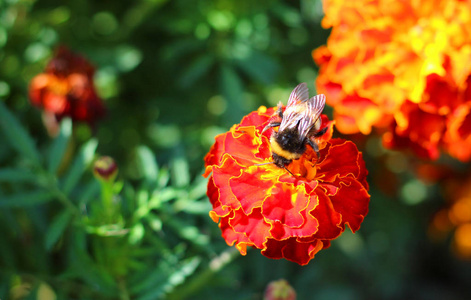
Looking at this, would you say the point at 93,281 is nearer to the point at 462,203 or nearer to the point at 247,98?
the point at 247,98

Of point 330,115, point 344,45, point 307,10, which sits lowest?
point 330,115

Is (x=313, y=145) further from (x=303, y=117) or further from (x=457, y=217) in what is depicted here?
(x=457, y=217)

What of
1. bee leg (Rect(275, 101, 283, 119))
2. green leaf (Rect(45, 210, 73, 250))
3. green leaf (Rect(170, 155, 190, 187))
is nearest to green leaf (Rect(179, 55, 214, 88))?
green leaf (Rect(170, 155, 190, 187))

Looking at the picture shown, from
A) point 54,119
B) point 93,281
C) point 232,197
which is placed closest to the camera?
point 232,197

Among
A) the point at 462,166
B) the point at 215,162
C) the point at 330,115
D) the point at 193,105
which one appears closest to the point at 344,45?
the point at 215,162

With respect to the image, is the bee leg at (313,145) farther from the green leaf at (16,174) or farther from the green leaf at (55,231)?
the green leaf at (16,174)

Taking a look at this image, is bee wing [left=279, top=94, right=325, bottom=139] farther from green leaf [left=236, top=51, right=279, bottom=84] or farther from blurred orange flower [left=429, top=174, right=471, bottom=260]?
blurred orange flower [left=429, top=174, right=471, bottom=260]
